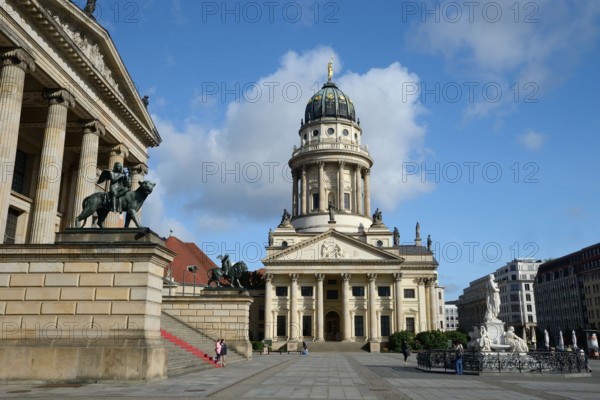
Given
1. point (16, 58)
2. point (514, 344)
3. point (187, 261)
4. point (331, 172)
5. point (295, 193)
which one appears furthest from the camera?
point (295, 193)

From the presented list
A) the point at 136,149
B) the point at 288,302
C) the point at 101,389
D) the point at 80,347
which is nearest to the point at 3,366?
the point at 80,347

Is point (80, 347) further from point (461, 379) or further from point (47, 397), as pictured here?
point (461, 379)

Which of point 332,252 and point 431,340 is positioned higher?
point 332,252

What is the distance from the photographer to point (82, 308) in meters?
16.9

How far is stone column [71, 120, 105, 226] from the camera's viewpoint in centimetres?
2817

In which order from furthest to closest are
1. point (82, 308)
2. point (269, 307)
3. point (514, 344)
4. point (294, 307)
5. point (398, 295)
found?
point (269, 307)
point (294, 307)
point (398, 295)
point (514, 344)
point (82, 308)

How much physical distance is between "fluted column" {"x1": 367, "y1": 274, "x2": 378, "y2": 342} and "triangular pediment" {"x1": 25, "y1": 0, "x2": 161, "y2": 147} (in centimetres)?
5066

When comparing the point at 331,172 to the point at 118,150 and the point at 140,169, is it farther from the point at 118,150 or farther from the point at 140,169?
the point at 118,150

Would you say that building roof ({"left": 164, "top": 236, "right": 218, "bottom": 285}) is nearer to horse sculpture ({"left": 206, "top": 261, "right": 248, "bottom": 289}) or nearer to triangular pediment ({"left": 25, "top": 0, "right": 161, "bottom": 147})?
horse sculpture ({"left": 206, "top": 261, "right": 248, "bottom": 289})

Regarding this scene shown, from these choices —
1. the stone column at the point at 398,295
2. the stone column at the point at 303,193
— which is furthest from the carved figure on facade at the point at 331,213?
the stone column at the point at 398,295

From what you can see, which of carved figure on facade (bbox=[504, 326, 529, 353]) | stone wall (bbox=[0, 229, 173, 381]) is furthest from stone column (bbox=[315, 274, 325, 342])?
stone wall (bbox=[0, 229, 173, 381])

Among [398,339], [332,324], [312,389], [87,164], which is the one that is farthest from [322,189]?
[312,389]

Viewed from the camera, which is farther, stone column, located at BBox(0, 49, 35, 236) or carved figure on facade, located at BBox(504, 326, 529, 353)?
carved figure on facade, located at BBox(504, 326, 529, 353)

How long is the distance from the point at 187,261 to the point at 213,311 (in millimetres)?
46999
